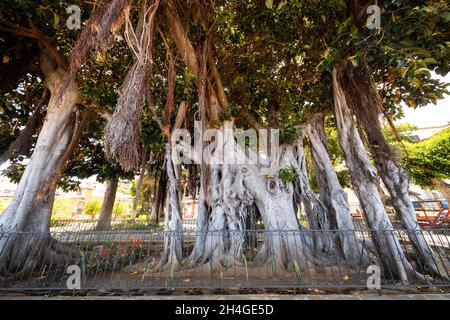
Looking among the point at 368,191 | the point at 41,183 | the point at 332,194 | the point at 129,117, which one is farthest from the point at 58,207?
the point at 368,191

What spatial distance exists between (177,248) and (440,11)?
593 cm

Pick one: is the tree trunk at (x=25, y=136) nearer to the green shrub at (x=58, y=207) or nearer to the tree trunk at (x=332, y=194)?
the tree trunk at (x=332, y=194)

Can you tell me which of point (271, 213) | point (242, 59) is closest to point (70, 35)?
point (242, 59)

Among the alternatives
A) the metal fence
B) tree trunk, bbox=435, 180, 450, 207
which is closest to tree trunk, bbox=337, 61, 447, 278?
the metal fence

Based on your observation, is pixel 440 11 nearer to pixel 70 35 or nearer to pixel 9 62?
pixel 70 35

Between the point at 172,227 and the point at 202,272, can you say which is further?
the point at 172,227

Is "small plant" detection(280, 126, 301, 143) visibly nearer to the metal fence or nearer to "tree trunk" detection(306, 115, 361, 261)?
"tree trunk" detection(306, 115, 361, 261)

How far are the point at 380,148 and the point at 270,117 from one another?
2913mm

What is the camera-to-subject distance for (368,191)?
165 inches

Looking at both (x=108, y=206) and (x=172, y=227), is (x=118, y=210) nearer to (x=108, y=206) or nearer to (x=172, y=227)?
(x=108, y=206)

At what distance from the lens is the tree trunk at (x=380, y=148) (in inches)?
149

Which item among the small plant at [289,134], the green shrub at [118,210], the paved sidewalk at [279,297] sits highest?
the green shrub at [118,210]

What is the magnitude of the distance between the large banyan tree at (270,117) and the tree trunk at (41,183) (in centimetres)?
3

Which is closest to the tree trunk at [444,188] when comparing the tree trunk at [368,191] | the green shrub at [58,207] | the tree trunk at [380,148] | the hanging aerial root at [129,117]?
the tree trunk at [380,148]
